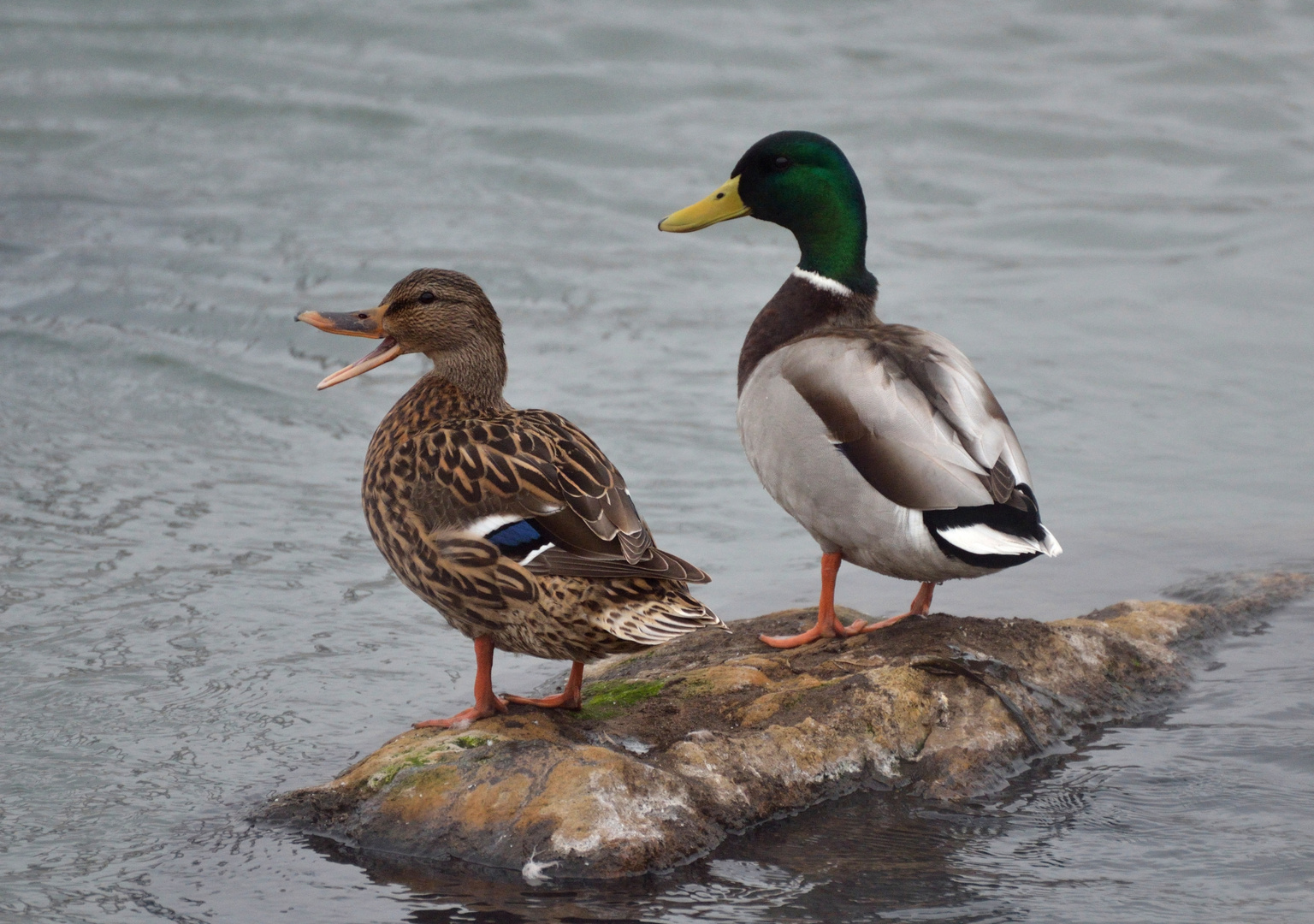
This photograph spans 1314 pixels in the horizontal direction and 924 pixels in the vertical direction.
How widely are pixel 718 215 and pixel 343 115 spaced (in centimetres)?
931

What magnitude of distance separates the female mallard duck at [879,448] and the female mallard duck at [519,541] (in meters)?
0.85

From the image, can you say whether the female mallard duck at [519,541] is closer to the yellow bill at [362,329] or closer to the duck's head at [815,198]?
the yellow bill at [362,329]

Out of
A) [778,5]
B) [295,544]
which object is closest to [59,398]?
[295,544]

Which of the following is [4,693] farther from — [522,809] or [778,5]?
[778,5]

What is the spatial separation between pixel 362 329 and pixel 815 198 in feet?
6.36

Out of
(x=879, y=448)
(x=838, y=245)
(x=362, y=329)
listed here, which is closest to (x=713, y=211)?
(x=838, y=245)

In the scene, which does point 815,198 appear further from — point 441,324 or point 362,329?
point 362,329

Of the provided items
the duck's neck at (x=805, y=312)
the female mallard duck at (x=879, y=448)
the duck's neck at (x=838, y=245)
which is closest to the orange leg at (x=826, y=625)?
the female mallard duck at (x=879, y=448)

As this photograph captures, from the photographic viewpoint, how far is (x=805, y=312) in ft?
18.8

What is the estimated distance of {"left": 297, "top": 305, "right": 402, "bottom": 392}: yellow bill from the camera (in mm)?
4680

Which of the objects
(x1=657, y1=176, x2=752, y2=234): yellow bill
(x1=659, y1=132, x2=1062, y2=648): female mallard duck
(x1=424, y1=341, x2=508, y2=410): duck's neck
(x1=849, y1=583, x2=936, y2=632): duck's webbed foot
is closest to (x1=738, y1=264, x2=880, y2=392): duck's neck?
(x1=659, y1=132, x2=1062, y2=648): female mallard duck

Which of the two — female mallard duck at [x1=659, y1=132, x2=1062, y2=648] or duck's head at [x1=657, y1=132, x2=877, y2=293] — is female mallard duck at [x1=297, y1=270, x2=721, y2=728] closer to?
female mallard duck at [x1=659, y1=132, x2=1062, y2=648]

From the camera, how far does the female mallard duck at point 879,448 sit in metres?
4.58

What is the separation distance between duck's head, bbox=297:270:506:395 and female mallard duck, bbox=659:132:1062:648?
100 centimetres
